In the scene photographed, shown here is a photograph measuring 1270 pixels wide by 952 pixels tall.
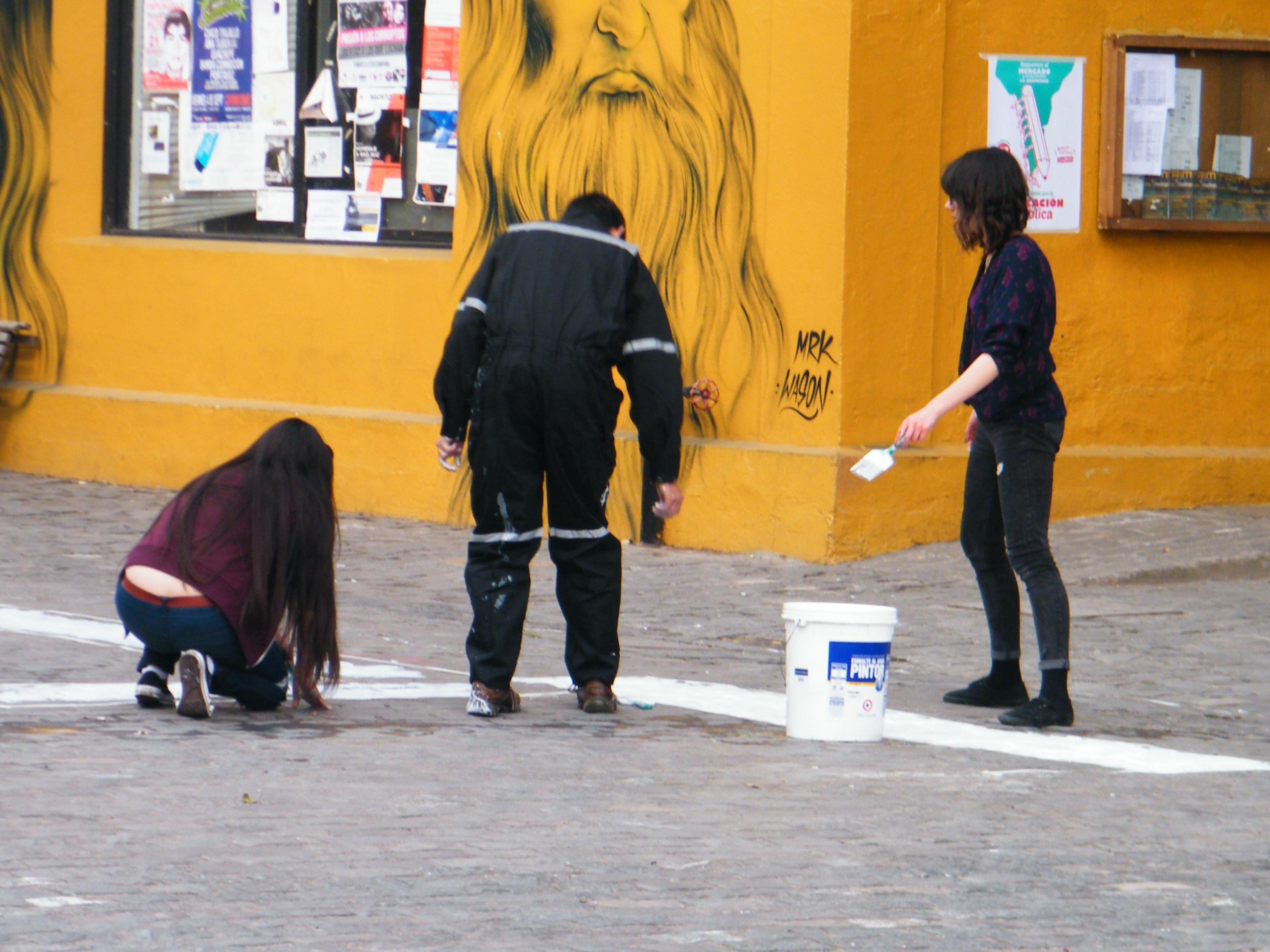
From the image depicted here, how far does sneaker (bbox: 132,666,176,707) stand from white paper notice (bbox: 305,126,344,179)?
632cm

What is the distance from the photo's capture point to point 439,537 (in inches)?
435

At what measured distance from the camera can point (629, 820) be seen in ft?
16.6

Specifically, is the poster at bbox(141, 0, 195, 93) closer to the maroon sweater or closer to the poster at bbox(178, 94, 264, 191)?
the poster at bbox(178, 94, 264, 191)

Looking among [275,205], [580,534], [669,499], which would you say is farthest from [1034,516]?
[275,205]

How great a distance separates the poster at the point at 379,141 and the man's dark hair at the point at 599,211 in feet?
18.4

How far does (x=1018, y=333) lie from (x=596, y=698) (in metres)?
1.79

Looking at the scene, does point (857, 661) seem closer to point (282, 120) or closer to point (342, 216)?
point (342, 216)

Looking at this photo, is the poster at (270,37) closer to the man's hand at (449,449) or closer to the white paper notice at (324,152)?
the white paper notice at (324,152)

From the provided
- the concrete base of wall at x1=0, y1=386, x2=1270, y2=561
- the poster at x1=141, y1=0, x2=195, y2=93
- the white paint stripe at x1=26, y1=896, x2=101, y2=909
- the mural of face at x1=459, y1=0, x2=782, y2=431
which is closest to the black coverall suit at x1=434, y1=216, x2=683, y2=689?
the white paint stripe at x1=26, y1=896, x2=101, y2=909

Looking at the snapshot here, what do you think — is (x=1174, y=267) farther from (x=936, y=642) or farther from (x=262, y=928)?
(x=262, y=928)

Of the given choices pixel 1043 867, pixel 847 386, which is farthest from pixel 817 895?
pixel 847 386

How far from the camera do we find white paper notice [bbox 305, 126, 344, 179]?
12.2 m

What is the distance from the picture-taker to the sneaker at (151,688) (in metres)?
6.33

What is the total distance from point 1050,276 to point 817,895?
2.70 metres
